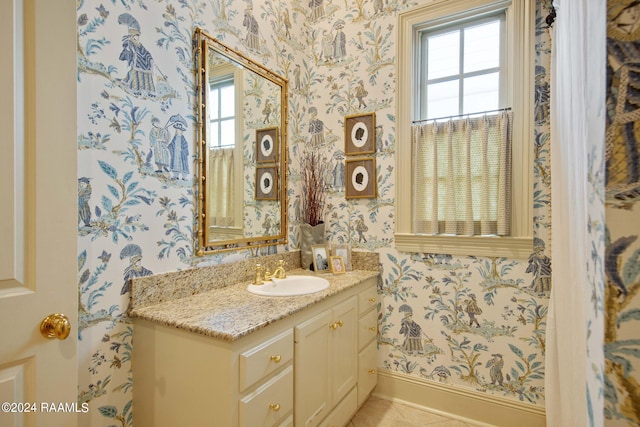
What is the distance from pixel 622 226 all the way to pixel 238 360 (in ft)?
3.49

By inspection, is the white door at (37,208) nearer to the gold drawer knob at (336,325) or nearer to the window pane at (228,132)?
the window pane at (228,132)

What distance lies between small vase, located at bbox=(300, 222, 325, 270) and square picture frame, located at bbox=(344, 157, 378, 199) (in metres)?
0.35

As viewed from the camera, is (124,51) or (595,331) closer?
(595,331)

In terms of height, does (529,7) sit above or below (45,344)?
above

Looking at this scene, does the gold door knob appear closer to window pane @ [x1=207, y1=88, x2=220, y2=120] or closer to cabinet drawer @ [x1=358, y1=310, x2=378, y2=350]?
window pane @ [x1=207, y1=88, x2=220, y2=120]

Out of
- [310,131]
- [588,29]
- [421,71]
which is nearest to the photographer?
[588,29]

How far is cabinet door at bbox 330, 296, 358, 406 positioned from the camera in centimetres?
163

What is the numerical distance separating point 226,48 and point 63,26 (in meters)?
0.89

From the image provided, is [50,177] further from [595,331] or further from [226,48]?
[595,331]

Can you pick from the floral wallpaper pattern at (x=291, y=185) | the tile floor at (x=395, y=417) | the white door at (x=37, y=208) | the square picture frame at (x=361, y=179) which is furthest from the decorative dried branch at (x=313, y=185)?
the white door at (x=37, y=208)

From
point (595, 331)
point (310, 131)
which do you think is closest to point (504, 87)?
point (310, 131)

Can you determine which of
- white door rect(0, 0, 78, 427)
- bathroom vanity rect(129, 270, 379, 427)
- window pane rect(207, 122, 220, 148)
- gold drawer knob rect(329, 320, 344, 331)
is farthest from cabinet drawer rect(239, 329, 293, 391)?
window pane rect(207, 122, 220, 148)

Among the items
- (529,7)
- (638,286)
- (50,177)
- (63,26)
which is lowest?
(638,286)

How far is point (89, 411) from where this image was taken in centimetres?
116
